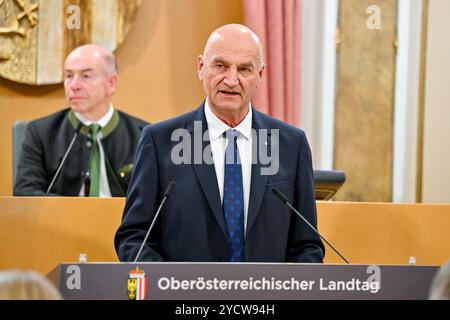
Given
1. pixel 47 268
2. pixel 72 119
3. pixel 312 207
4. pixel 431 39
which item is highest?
pixel 431 39

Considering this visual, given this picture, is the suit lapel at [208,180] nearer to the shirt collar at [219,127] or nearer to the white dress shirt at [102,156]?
the shirt collar at [219,127]

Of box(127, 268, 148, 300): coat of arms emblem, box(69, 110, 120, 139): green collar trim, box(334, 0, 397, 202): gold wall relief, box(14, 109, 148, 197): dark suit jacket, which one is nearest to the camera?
box(127, 268, 148, 300): coat of arms emblem

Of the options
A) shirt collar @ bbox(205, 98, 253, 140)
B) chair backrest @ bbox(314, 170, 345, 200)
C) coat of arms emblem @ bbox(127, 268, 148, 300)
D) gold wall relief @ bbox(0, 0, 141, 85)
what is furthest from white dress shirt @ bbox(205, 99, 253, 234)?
gold wall relief @ bbox(0, 0, 141, 85)

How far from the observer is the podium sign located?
2.26 meters

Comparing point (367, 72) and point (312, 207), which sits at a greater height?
point (367, 72)

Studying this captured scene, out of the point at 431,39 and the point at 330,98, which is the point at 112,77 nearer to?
the point at 330,98

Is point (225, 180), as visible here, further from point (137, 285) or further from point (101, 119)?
point (101, 119)

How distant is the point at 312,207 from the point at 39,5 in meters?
2.71

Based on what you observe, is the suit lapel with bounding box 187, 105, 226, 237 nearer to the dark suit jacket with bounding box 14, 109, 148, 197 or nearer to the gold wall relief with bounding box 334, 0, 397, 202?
the dark suit jacket with bounding box 14, 109, 148, 197

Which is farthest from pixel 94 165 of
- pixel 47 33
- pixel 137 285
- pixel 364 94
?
pixel 137 285

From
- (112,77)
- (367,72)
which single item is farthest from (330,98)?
(112,77)

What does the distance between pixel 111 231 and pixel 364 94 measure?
245 cm

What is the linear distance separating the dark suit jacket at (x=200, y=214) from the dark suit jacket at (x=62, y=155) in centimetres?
116
